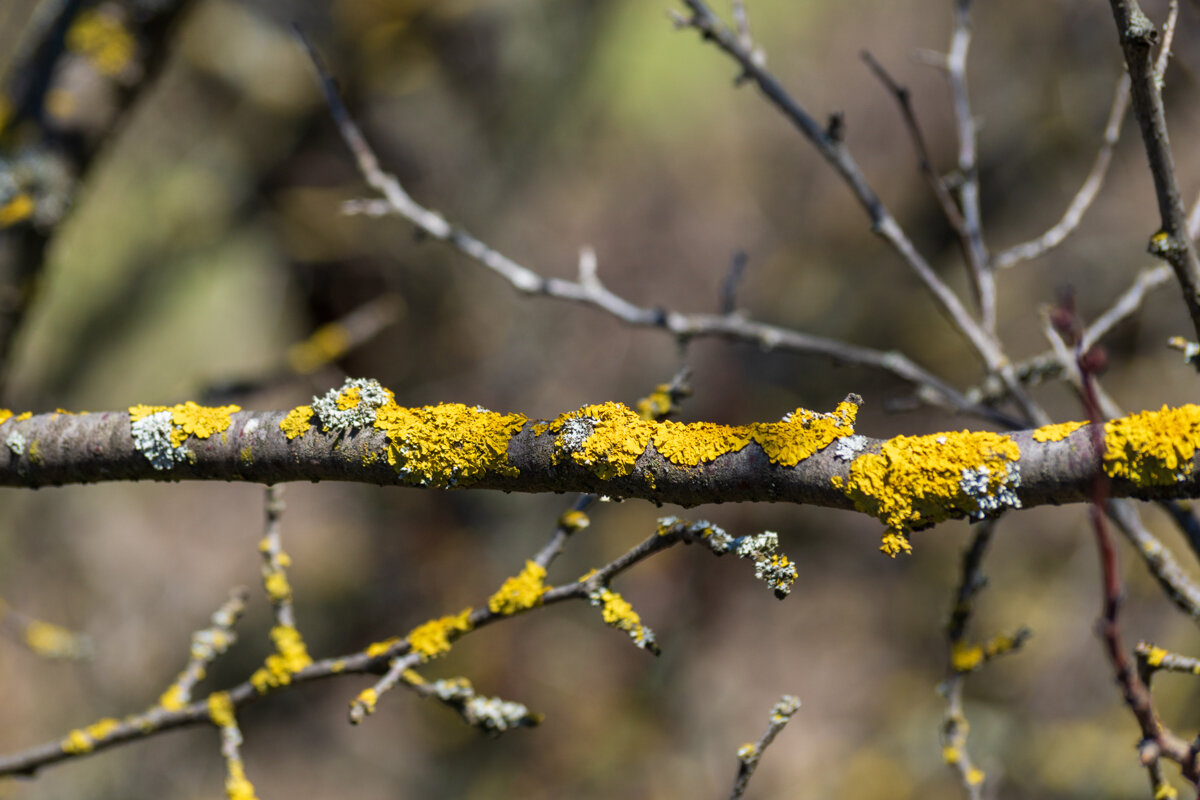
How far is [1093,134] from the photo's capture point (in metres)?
3.88

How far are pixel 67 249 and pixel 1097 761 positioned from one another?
5.59m

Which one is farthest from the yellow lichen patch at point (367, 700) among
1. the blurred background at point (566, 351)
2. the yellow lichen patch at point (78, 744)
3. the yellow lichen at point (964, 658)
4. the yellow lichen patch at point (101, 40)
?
the blurred background at point (566, 351)

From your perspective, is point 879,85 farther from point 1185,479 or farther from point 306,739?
point 306,739

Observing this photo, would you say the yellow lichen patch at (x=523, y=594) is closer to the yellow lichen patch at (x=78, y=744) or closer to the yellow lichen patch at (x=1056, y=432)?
the yellow lichen patch at (x=1056, y=432)

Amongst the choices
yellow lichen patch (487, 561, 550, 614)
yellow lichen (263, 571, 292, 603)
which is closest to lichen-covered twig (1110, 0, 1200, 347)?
yellow lichen patch (487, 561, 550, 614)

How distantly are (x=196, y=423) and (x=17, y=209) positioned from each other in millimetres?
1657

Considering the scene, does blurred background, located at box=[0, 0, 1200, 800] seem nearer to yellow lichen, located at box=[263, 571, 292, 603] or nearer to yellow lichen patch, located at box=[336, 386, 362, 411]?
yellow lichen, located at box=[263, 571, 292, 603]

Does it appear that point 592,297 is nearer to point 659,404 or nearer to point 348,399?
point 659,404

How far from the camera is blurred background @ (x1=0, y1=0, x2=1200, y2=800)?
12.6 ft

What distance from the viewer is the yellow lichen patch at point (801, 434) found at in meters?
0.94

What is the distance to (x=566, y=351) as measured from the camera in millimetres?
4723

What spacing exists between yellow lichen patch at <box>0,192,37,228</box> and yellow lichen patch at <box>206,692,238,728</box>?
1657 millimetres

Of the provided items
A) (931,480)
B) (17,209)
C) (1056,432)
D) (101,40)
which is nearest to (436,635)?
(931,480)

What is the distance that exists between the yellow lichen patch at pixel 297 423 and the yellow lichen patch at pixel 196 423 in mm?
95
